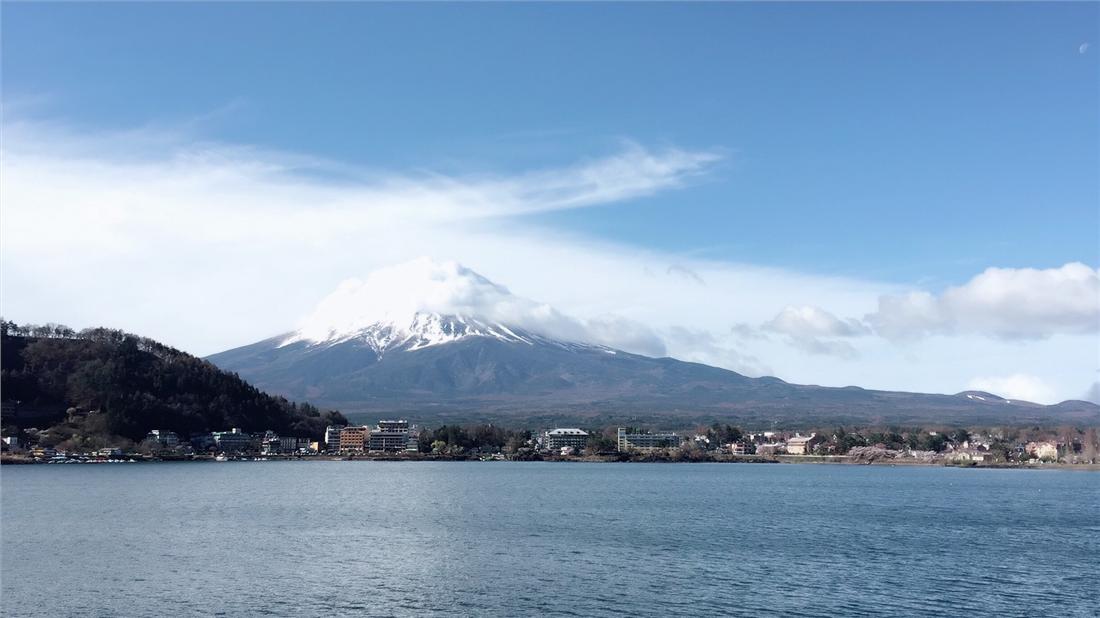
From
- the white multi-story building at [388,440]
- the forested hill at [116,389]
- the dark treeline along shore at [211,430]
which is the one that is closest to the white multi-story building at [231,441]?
the dark treeline along shore at [211,430]

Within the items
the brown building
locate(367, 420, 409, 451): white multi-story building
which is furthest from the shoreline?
locate(367, 420, 409, 451): white multi-story building

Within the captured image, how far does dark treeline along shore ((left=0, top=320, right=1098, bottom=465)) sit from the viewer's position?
87000 millimetres

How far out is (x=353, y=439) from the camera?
366 feet

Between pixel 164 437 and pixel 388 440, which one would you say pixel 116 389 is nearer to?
pixel 164 437

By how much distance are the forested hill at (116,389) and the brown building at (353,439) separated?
454 centimetres

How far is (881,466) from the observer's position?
107938 millimetres

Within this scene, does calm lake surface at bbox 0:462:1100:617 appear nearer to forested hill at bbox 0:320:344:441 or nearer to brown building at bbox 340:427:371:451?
forested hill at bbox 0:320:344:441

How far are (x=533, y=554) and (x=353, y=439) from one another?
3433 inches

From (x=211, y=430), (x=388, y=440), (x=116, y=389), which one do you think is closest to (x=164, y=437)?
(x=116, y=389)

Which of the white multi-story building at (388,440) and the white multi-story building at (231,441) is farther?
the white multi-story building at (388,440)

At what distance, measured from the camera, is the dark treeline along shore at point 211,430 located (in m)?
87.0

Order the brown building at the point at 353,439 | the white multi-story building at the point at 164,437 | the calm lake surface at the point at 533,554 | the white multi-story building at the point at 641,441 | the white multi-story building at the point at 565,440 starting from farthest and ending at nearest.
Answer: the white multi-story building at the point at 565,440
the white multi-story building at the point at 641,441
the brown building at the point at 353,439
the white multi-story building at the point at 164,437
the calm lake surface at the point at 533,554

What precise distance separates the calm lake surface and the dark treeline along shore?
128 ft

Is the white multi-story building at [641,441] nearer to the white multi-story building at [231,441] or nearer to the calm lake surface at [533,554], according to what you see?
the white multi-story building at [231,441]
